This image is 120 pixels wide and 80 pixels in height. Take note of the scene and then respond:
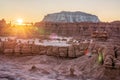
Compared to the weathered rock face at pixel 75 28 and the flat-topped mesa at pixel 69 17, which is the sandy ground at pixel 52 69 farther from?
the flat-topped mesa at pixel 69 17

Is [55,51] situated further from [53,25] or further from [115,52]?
[53,25]

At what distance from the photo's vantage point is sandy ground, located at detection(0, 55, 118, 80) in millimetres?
16516

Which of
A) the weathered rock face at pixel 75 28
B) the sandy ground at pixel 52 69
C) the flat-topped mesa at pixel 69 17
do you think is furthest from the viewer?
the flat-topped mesa at pixel 69 17

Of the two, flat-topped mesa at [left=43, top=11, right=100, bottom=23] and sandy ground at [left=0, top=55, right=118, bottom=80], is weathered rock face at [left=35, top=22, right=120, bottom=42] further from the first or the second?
flat-topped mesa at [left=43, top=11, right=100, bottom=23]

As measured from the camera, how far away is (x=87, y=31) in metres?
67.4

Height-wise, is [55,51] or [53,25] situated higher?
[53,25]

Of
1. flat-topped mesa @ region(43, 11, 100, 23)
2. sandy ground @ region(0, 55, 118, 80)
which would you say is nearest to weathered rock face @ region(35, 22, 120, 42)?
sandy ground @ region(0, 55, 118, 80)

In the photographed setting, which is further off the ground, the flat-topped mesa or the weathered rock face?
the flat-topped mesa

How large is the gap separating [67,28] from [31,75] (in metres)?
53.8

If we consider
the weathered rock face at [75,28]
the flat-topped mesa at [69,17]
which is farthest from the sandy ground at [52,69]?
the flat-topped mesa at [69,17]

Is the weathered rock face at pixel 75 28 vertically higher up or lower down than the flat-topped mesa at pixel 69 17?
lower down

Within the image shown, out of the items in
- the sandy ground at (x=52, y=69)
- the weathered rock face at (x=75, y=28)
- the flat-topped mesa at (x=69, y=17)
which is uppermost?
the flat-topped mesa at (x=69, y=17)

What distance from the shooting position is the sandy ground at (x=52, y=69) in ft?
54.2

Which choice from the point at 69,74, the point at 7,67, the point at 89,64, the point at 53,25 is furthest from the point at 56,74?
the point at 53,25
